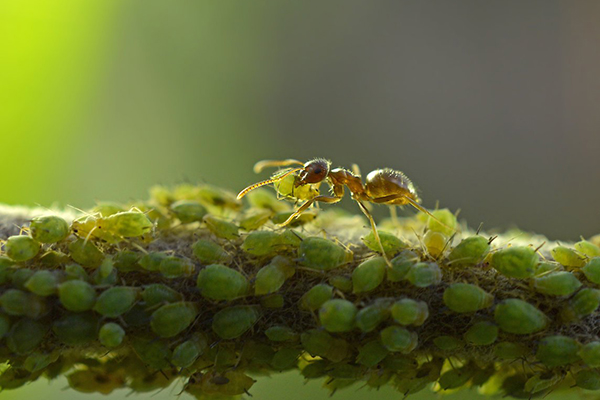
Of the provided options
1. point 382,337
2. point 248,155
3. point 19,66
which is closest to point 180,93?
point 248,155

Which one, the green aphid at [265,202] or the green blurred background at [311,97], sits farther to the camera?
the green blurred background at [311,97]

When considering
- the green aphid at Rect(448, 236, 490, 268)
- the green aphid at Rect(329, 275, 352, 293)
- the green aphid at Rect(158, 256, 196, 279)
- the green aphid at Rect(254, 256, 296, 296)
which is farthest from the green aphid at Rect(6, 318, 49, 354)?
the green aphid at Rect(448, 236, 490, 268)

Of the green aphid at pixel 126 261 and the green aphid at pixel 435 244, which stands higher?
the green aphid at pixel 126 261

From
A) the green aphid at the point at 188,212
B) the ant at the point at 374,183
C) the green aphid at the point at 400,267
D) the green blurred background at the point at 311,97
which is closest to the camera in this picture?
the green aphid at the point at 400,267

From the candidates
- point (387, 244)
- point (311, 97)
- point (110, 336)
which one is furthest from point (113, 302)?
point (311, 97)

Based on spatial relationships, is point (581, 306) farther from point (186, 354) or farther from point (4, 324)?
point (4, 324)

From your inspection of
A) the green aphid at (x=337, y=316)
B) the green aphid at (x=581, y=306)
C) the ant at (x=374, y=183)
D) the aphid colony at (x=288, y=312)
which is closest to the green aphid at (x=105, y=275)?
the aphid colony at (x=288, y=312)

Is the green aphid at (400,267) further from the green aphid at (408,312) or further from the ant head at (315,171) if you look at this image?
the ant head at (315,171)

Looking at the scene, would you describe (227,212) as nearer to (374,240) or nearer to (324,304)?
(374,240)

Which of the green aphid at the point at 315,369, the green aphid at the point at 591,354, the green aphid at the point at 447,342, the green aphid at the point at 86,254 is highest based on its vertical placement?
the green aphid at the point at 86,254
